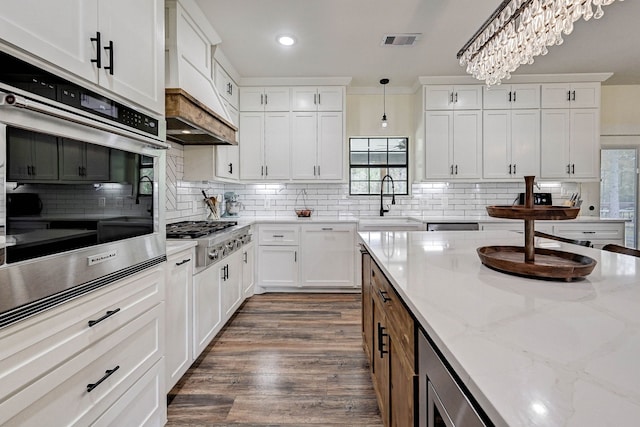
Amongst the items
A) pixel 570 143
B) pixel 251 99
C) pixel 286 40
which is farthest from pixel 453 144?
pixel 251 99

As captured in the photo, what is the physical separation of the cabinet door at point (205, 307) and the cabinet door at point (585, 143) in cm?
432

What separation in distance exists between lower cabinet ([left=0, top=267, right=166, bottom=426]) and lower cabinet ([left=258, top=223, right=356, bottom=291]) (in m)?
2.30

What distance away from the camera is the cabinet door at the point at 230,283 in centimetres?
275

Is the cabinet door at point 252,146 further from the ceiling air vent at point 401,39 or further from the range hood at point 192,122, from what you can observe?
the ceiling air vent at point 401,39

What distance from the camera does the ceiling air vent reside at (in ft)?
9.72

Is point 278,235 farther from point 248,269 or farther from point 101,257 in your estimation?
point 101,257

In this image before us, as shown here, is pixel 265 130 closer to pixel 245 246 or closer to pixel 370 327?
pixel 245 246

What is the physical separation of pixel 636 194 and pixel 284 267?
475cm

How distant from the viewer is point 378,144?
4520 mm

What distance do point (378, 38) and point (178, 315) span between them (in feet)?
9.42

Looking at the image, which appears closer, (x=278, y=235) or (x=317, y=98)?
(x=278, y=235)

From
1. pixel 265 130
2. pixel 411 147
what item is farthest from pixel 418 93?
pixel 265 130

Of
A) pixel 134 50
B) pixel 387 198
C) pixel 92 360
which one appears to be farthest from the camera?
pixel 387 198

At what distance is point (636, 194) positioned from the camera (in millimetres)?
4289
